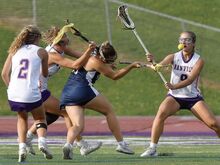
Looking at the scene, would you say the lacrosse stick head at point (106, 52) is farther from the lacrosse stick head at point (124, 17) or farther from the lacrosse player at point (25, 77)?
the lacrosse stick head at point (124, 17)

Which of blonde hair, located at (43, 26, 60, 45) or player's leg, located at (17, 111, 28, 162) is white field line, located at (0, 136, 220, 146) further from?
player's leg, located at (17, 111, 28, 162)

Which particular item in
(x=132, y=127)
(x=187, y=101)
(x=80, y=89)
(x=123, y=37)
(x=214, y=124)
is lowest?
(x=132, y=127)

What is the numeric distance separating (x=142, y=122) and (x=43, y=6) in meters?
6.67

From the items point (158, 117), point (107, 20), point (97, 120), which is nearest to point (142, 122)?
point (97, 120)

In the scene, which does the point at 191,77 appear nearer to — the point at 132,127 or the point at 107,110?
the point at 107,110

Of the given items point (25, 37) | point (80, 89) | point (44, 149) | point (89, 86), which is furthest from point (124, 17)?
point (44, 149)

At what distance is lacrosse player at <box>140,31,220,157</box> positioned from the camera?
14.3m

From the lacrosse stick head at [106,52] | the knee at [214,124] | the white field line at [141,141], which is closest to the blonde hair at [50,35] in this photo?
the lacrosse stick head at [106,52]

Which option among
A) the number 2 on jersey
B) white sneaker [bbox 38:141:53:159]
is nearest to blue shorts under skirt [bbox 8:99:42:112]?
the number 2 on jersey

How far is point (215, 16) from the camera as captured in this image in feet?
110

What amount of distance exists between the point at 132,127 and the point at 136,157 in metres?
9.03

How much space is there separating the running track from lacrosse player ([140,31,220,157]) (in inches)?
272

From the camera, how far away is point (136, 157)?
14.1 metres

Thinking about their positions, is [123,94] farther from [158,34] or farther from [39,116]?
[39,116]
